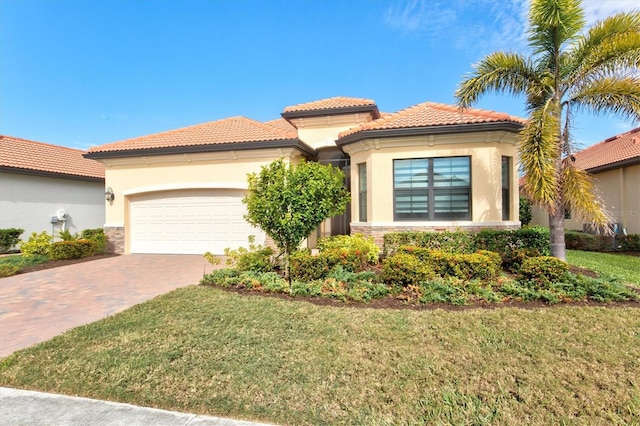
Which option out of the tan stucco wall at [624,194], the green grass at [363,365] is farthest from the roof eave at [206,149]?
the tan stucco wall at [624,194]

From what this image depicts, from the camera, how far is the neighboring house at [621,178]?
12.9m

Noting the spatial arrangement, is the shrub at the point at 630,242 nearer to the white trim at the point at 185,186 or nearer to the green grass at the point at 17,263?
the white trim at the point at 185,186

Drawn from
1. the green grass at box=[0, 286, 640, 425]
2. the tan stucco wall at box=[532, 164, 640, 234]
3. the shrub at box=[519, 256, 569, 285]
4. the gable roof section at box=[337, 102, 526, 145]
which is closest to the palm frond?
the gable roof section at box=[337, 102, 526, 145]

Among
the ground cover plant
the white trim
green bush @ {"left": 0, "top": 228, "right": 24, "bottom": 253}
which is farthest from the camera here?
green bush @ {"left": 0, "top": 228, "right": 24, "bottom": 253}

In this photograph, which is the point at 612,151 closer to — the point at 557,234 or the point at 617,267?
the point at 617,267

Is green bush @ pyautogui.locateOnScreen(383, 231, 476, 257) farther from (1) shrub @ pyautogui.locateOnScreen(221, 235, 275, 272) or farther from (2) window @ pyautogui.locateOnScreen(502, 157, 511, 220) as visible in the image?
(1) shrub @ pyautogui.locateOnScreen(221, 235, 275, 272)

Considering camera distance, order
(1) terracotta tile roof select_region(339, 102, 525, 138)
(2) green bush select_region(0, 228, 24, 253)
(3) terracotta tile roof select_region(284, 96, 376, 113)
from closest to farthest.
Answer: (1) terracotta tile roof select_region(339, 102, 525, 138), (3) terracotta tile roof select_region(284, 96, 376, 113), (2) green bush select_region(0, 228, 24, 253)

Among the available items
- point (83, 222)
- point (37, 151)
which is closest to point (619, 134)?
point (83, 222)

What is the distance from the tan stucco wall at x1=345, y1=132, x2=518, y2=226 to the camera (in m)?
9.36

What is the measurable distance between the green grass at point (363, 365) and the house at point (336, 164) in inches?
203

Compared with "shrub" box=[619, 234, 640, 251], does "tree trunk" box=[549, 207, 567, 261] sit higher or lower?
higher

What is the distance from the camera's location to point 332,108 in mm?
12016

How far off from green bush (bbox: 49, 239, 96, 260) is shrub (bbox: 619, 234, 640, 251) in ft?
67.8

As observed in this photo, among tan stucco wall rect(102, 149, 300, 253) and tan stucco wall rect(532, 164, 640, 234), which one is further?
tan stucco wall rect(532, 164, 640, 234)
